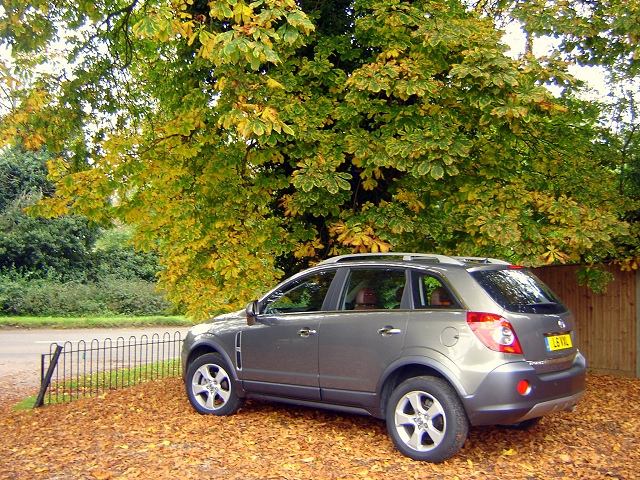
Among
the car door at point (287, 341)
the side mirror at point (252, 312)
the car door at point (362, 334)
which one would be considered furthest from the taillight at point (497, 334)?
the side mirror at point (252, 312)

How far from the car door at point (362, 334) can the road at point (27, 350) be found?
680 cm

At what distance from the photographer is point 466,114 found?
27.7ft

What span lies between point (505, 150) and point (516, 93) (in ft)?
6.45

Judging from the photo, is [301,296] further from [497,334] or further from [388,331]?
[497,334]

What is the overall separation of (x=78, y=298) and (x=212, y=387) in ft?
68.9

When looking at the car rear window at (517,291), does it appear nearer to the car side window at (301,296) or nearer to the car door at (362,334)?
the car door at (362,334)

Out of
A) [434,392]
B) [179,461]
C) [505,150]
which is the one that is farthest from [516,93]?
[179,461]

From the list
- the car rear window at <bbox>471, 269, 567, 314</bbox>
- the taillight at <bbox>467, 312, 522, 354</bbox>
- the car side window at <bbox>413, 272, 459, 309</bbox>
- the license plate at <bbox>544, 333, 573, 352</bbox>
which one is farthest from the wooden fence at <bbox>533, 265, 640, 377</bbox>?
the taillight at <bbox>467, 312, 522, 354</bbox>

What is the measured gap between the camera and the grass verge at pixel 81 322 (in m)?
22.9

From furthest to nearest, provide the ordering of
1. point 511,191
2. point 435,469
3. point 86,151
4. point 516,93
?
point 86,151
point 511,191
point 516,93
point 435,469

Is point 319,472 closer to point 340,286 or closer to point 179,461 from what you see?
point 179,461

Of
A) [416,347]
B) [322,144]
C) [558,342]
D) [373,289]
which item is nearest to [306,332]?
[373,289]

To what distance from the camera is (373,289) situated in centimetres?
635

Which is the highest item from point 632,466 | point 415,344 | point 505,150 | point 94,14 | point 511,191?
point 94,14
